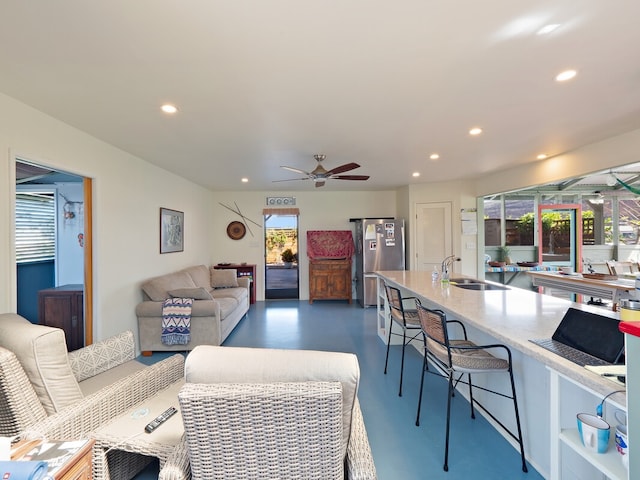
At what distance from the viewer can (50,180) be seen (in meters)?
4.05

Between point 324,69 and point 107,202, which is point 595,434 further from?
point 107,202

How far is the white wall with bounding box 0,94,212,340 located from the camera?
229 centimetres

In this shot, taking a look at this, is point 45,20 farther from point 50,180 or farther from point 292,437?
point 50,180

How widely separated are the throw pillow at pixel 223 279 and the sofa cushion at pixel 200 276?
96 mm

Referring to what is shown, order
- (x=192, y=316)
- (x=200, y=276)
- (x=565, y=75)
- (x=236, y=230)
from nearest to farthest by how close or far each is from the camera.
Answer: (x=565, y=75) → (x=192, y=316) → (x=200, y=276) → (x=236, y=230)

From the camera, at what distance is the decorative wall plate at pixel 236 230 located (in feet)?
22.5

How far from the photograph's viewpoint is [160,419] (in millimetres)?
1579

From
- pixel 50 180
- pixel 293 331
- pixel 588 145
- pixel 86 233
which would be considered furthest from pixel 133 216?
pixel 588 145

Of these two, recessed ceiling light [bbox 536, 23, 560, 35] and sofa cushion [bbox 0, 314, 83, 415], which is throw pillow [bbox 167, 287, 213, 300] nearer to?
sofa cushion [bbox 0, 314, 83, 415]

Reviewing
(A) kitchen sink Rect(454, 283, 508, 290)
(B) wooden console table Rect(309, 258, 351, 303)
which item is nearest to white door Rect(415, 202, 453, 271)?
(B) wooden console table Rect(309, 258, 351, 303)

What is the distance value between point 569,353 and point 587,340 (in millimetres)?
112

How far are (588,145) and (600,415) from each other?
12.3ft

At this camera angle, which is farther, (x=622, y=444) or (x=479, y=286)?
(x=479, y=286)

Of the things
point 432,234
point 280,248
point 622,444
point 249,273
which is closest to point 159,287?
point 249,273
